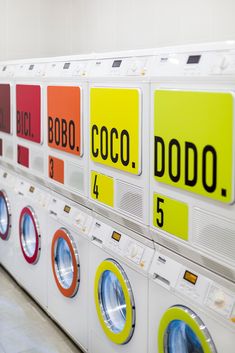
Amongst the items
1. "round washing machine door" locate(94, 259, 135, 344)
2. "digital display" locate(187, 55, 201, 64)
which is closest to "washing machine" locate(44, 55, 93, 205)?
"round washing machine door" locate(94, 259, 135, 344)

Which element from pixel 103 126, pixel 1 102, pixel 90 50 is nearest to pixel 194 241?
pixel 103 126

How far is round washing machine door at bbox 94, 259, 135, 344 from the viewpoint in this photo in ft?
11.2

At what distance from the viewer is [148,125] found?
3.01 meters

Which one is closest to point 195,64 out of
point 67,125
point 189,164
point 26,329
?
point 189,164

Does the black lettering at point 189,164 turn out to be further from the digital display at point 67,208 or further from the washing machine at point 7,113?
the washing machine at point 7,113

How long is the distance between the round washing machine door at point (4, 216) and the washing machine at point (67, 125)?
1245mm

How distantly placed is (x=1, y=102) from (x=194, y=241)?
346cm

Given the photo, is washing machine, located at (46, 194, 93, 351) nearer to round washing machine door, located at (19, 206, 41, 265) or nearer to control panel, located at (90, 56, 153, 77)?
round washing machine door, located at (19, 206, 41, 265)

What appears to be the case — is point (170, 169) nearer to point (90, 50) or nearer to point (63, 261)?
point (63, 261)

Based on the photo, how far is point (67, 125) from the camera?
4039 millimetres

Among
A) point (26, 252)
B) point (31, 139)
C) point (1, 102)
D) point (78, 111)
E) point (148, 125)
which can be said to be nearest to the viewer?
point (148, 125)

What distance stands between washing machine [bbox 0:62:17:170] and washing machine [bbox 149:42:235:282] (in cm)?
269

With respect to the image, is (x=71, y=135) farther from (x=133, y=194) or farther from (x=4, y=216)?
(x=4, y=216)

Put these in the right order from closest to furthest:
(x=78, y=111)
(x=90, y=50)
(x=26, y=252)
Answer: (x=78, y=111) → (x=26, y=252) → (x=90, y=50)
